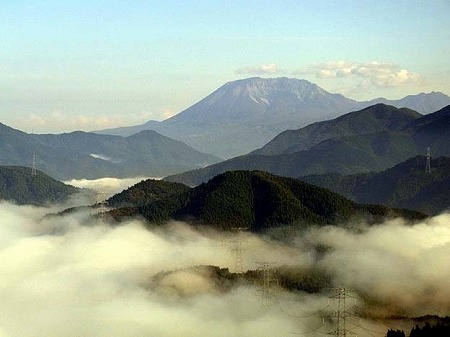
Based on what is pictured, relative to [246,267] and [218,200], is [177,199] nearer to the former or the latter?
[218,200]

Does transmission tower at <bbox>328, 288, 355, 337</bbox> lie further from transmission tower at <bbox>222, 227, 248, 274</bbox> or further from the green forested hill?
the green forested hill

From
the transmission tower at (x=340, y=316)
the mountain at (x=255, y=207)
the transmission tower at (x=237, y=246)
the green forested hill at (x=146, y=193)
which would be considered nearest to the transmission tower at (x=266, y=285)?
the transmission tower at (x=340, y=316)


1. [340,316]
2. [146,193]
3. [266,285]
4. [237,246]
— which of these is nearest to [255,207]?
[237,246]

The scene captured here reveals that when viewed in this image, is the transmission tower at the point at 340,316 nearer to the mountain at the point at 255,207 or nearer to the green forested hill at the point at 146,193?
the mountain at the point at 255,207

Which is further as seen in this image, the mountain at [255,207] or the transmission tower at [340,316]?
the mountain at [255,207]

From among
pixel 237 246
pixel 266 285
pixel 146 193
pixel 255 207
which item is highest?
pixel 146 193

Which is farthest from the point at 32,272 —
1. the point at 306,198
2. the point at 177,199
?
the point at 306,198

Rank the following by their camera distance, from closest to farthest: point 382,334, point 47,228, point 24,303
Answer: point 382,334, point 24,303, point 47,228

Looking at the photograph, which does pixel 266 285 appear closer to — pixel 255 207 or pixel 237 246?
pixel 237 246
